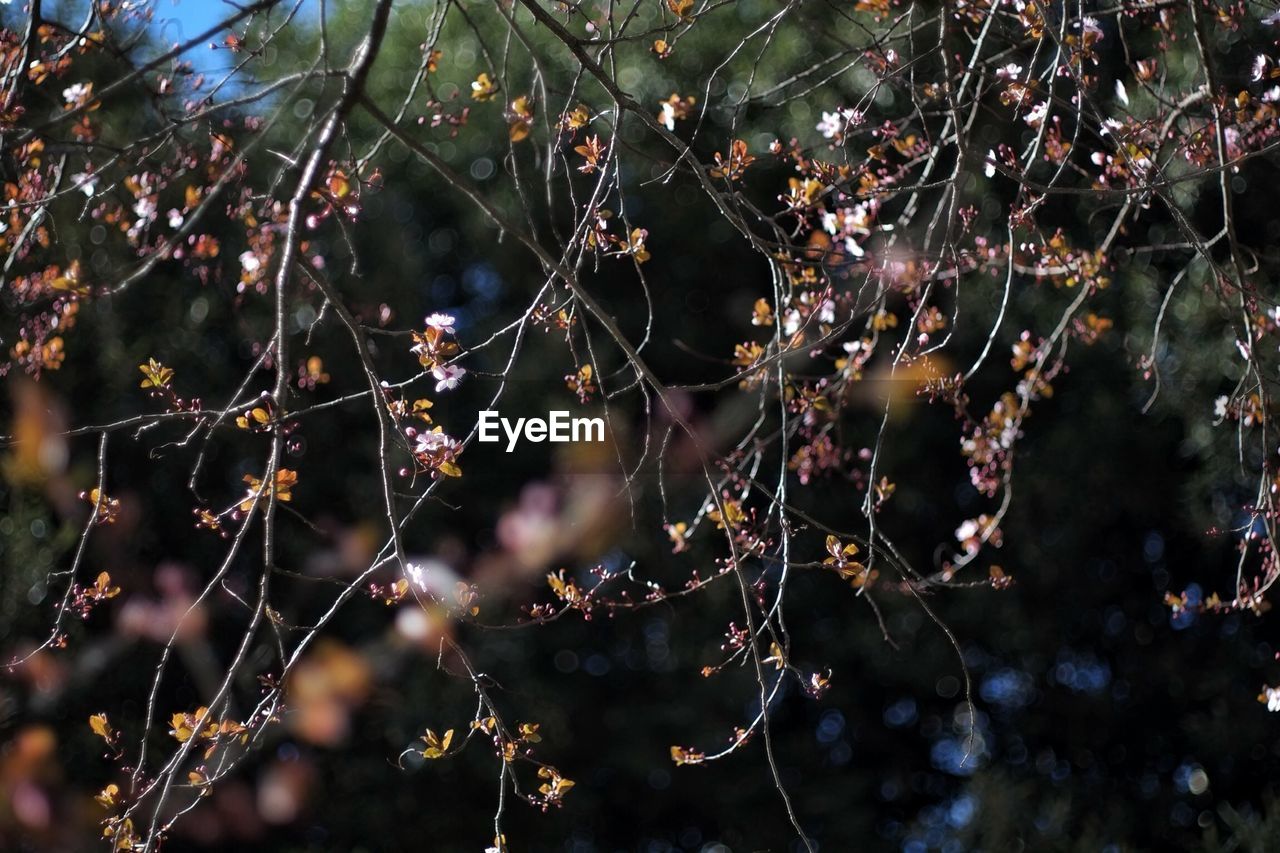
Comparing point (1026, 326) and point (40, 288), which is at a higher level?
point (40, 288)

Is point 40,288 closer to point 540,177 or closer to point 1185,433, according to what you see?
point 540,177

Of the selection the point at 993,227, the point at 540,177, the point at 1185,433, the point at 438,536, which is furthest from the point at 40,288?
the point at 1185,433

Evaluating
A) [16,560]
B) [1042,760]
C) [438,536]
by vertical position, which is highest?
[16,560]

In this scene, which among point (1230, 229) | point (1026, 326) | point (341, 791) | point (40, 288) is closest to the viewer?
point (1230, 229)

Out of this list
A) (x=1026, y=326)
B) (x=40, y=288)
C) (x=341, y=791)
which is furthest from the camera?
(x=1026, y=326)

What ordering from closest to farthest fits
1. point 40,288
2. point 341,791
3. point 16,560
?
point 40,288 → point 16,560 → point 341,791

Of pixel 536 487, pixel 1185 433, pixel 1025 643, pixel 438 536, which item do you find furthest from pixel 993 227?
pixel 438 536

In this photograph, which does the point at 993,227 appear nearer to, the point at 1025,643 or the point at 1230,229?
the point at 1025,643

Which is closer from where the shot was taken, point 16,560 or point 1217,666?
point 16,560

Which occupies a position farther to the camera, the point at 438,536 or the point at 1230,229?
the point at 438,536
